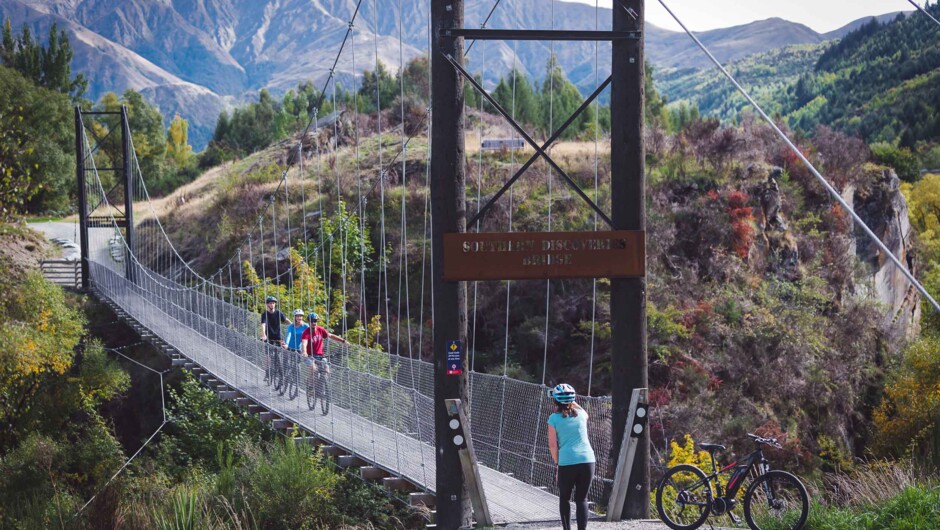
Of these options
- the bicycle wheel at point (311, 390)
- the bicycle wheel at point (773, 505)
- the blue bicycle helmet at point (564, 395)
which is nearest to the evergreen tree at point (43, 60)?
the bicycle wheel at point (311, 390)

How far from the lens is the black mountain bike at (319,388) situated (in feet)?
36.1

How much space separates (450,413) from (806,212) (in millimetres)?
21006

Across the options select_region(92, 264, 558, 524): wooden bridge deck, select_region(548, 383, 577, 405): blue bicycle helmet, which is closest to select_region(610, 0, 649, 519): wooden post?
select_region(92, 264, 558, 524): wooden bridge deck

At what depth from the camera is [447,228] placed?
7270mm

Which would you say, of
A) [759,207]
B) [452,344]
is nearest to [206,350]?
[452,344]

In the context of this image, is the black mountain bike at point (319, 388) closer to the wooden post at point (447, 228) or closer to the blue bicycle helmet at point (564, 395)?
the wooden post at point (447, 228)

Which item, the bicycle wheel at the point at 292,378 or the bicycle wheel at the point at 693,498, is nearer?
the bicycle wheel at the point at 693,498

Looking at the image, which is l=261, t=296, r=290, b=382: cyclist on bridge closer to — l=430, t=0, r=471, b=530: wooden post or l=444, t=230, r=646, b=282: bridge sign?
l=430, t=0, r=471, b=530: wooden post

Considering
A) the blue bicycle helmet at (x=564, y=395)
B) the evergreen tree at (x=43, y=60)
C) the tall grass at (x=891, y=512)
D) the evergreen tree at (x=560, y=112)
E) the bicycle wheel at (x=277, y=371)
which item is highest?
the evergreen tree at (x=43, y=60)

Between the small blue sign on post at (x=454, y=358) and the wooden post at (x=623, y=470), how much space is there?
3.75 feet

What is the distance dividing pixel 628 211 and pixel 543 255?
0.65 meters

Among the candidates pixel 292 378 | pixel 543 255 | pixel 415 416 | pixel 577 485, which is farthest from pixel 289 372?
pixel 577 485

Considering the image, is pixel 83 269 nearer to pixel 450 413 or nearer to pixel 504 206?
pixel 504 206

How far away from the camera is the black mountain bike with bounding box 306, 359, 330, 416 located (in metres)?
11.0
